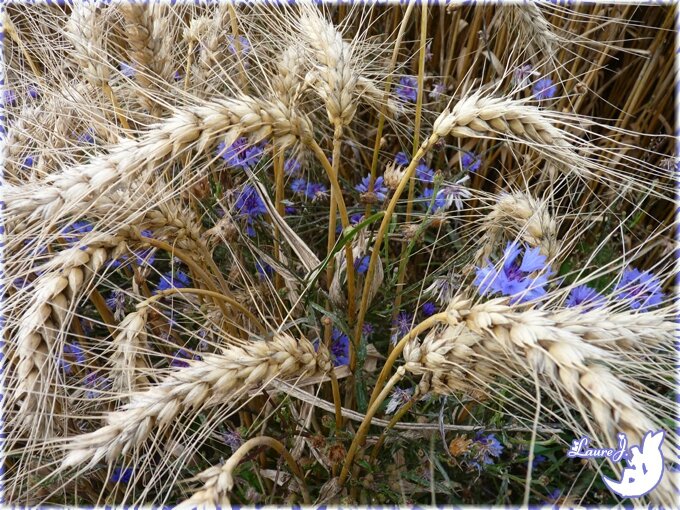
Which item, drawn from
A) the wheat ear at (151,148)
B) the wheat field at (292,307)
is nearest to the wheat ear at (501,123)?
the wheat field at (292,307)

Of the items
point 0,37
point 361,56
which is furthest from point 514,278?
point 0,37

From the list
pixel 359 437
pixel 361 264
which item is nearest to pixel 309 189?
pixel 361 264

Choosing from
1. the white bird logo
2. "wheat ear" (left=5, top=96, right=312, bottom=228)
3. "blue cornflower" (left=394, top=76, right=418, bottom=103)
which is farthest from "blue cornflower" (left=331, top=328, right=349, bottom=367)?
"blue cornflower" (left=394, top=76, right=418, bottom=103)

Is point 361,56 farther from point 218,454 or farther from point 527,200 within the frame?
point 218,454

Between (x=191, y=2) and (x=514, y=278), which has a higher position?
(x=191, y=2)

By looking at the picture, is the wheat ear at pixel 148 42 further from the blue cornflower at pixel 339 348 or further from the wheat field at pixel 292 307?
the blue cornflower at pixel 339 348

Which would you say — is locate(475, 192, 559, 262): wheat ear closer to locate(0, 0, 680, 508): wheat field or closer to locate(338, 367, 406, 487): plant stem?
locate(0, 0, 680, 508): wheat field

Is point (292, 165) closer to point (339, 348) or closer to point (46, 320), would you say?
point (339, 348)
